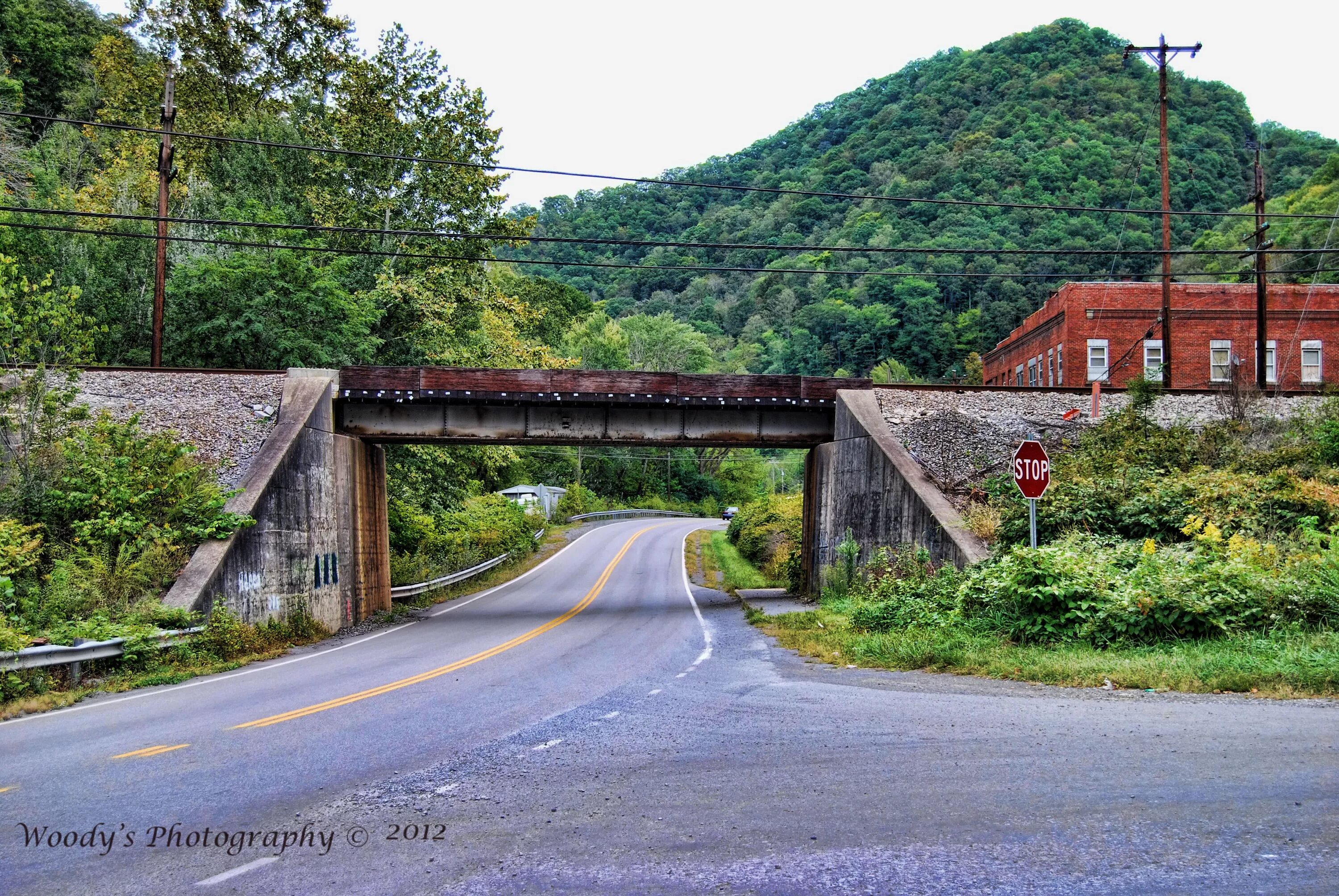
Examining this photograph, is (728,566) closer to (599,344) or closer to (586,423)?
(586,423)

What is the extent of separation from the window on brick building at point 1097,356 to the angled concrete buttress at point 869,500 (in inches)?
872

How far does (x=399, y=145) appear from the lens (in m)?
36.1

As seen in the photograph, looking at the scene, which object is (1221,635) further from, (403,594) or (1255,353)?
(1255,353)

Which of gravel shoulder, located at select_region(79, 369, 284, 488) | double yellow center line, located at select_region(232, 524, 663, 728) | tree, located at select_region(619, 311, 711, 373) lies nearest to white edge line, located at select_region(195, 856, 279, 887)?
double yellow center line, located at select_region(232, 524, 663, 728)

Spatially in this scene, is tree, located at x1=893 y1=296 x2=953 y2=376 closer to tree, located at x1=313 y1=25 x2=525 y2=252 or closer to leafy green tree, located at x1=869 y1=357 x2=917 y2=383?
leafy green tree, located at x1=869 y1=357 x2=917 y2=383

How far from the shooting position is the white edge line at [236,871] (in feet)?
15.9

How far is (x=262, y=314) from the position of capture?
30062 mm

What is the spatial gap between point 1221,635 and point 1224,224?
70550mm

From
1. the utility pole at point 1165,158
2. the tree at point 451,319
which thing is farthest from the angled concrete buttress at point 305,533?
the utility pole at point 1165,158

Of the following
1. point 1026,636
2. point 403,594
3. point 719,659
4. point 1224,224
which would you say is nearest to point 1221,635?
point 1026,636

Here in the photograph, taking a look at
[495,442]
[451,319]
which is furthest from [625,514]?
Answer: [495,442]

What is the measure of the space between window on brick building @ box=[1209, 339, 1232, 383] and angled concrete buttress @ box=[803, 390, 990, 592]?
2664cm

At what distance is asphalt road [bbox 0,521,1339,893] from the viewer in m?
4.80

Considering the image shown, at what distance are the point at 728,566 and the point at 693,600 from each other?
44.2 feet
